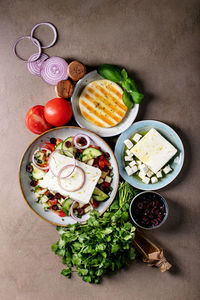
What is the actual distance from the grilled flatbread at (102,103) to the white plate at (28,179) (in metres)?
0.17

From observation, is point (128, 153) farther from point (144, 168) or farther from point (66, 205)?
point (66, 205)

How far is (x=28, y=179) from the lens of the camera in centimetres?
238

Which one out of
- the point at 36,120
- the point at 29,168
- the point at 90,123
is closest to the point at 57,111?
the point at 36,120

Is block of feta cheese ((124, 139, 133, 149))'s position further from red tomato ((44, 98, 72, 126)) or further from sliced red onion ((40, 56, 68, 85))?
sliced red onion ((40, 56, 68, 85))

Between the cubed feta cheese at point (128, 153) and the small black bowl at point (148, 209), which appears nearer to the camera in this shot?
the small black bowl at point (148, 209)

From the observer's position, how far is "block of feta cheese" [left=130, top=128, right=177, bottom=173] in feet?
7.62

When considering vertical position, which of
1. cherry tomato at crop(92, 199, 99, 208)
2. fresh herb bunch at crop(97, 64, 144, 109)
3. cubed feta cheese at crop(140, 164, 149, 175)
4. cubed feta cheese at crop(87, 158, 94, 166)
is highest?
fresh herb bunch at crop(97, 64, 144, 109)

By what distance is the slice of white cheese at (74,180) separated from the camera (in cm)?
228

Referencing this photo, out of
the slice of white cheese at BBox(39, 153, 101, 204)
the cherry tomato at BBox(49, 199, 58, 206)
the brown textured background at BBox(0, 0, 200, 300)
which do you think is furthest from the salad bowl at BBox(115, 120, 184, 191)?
the cherry tomato at BBox(49, 199, 58, 206)

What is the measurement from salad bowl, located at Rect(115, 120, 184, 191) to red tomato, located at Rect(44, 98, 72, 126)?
50 centimetres

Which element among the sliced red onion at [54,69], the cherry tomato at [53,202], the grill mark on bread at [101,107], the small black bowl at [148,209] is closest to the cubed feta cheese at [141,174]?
the small black bowl at [148,209]

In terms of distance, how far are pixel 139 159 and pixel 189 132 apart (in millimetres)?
530

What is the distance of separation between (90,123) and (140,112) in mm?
459

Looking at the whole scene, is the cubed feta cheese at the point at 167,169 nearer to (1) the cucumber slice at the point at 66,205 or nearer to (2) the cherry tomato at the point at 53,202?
(1) the cucumber slice at the point at 66,205
